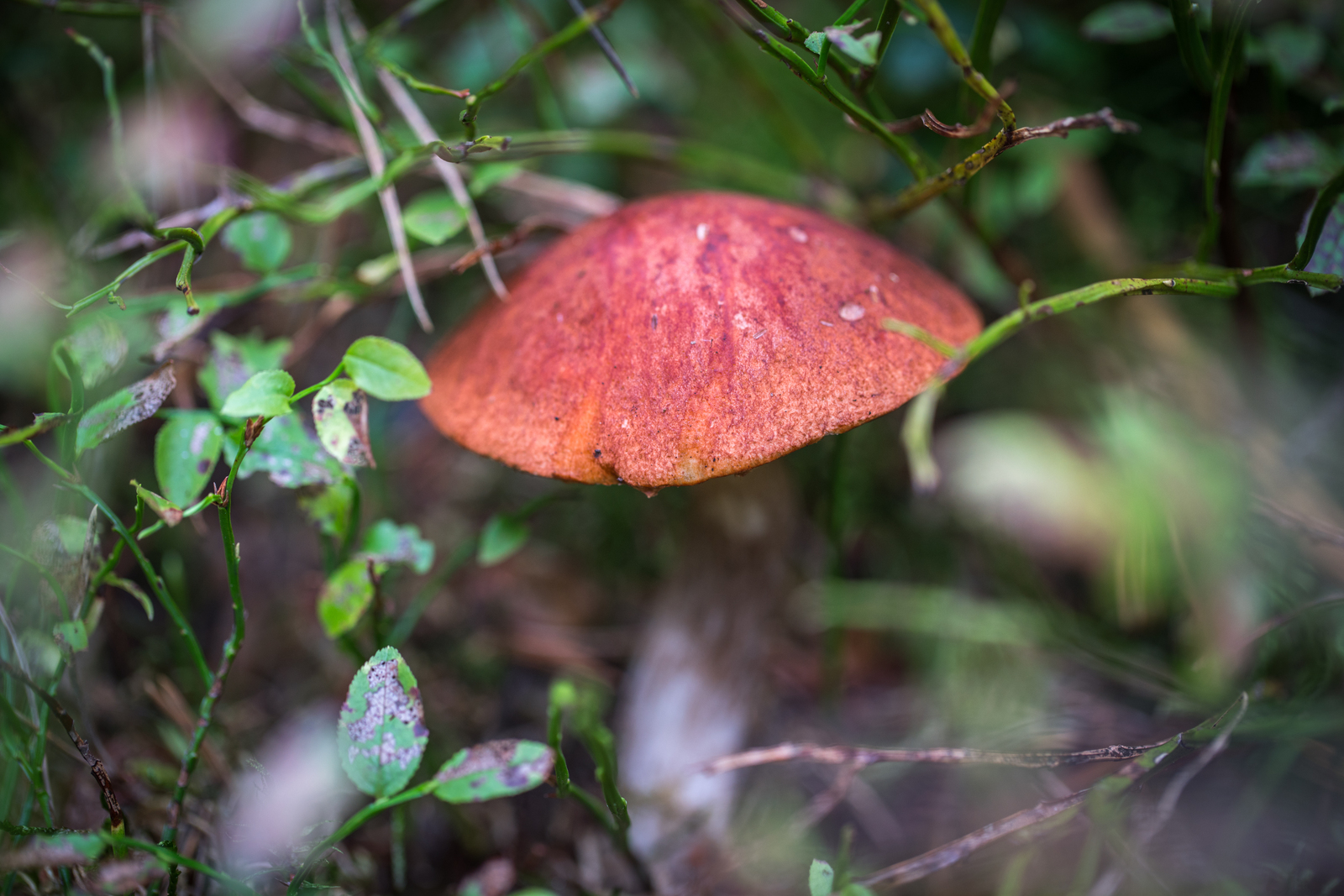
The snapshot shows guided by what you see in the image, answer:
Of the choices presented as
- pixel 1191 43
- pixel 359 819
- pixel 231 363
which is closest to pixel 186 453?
pixel 231 363

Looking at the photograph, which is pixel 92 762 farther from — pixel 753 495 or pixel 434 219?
pixel 753 495

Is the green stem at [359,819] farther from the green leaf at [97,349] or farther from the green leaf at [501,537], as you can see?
the green leaf at [97,349]

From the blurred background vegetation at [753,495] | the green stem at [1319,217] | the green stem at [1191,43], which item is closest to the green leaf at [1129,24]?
the blurred background vegetation at [753,495]

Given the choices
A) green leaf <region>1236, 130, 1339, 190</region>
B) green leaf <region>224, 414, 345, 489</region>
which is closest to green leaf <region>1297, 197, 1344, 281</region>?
green leaf <region>1236, 130, 1339, 190</region>

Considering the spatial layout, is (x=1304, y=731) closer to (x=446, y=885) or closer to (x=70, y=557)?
(x=446, y=885)

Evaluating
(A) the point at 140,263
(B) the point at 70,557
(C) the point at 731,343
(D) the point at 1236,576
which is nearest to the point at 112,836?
(B) the point at 70,557
